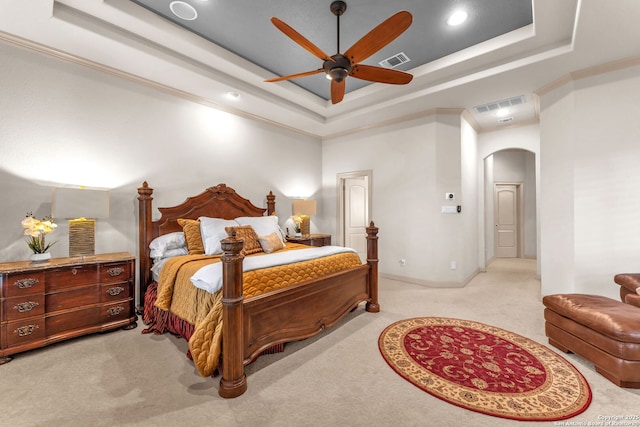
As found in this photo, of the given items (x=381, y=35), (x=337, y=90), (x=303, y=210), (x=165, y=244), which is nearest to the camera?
(x=381, y=35)

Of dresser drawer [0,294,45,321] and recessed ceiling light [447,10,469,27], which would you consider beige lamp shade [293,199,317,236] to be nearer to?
recessed ceiling light [447,10,469,27]

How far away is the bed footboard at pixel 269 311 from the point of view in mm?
1875

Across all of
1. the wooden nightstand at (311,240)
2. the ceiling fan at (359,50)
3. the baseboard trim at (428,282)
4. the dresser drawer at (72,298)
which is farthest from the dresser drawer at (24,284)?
the baseboard trim at (428,282)

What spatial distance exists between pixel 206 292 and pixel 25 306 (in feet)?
5.38

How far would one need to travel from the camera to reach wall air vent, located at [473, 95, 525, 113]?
13.8 feet

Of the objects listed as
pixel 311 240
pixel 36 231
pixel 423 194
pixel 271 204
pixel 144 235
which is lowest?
pixel 311 240

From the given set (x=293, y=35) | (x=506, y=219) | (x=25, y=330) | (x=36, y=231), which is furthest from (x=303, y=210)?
(x=506, y=219)

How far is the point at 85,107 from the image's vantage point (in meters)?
3.08

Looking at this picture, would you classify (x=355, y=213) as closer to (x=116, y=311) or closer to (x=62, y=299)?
(x=116, y=311)

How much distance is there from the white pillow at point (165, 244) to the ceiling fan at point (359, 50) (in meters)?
2.44

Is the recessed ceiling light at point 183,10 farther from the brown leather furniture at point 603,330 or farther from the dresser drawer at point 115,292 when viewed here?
the brown leather furniture at point 603,330

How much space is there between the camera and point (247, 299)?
207 centimetres

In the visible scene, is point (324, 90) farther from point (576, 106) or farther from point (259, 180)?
point (576, 106)

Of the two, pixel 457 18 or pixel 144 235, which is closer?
pixel 457 18
